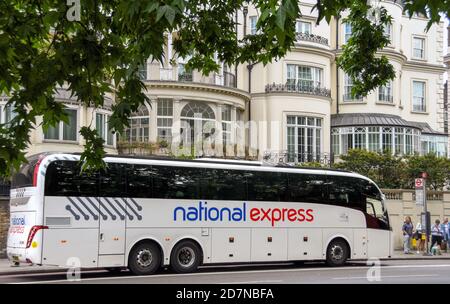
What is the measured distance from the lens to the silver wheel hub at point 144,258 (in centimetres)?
1930

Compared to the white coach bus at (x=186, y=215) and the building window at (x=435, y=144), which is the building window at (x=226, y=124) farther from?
the building window at (x=435, y=144)

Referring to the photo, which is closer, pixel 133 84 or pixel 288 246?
pixel 133 84

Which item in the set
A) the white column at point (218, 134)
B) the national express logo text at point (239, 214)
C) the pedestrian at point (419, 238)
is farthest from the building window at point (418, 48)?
the national express logo text at point (239, 214)

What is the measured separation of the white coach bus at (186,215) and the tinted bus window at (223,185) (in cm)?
3

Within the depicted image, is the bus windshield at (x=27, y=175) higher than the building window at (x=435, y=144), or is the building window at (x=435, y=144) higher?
the building window at (x=435, y=144)

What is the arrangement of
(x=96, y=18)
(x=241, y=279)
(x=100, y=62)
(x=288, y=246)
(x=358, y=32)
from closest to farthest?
(x=100, y=62) < (x=96, y=18) < (x=358, y=32) < (x=241, y=279) < (x=288, y=246)

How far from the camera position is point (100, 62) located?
736cm

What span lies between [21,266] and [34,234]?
16.1ft

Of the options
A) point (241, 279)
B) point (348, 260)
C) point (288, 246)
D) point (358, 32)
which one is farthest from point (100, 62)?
point (348, 260)

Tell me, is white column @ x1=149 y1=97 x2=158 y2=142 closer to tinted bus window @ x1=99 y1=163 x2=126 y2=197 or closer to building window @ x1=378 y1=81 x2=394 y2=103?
tinted bus window @ x1=99 y1=163 x2=126 y2=197

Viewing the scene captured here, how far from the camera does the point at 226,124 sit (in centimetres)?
3825

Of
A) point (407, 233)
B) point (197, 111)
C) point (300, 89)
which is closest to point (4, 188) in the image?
point (197, 111)
